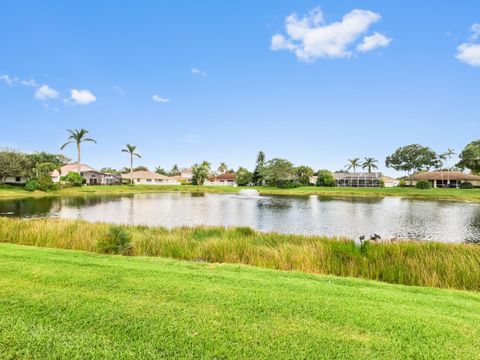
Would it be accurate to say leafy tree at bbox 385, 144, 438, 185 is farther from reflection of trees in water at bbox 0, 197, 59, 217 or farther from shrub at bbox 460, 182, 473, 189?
reflection of trees in water at bbox 0, 197, 59, 217

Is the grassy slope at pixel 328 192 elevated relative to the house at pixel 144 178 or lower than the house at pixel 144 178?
lower

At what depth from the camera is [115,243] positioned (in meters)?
9.95

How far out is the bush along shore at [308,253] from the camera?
805cm

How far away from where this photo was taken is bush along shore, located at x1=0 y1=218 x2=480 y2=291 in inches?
317

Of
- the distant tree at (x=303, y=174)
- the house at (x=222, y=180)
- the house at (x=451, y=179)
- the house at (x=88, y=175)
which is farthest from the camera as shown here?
the house at (x=222, y=180)

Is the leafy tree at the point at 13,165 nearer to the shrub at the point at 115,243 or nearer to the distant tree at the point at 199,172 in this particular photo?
the distant tree at the point at 199,172

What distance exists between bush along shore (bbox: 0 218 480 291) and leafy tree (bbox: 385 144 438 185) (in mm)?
88934

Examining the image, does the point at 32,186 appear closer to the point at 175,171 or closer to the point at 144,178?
the point at 144,178

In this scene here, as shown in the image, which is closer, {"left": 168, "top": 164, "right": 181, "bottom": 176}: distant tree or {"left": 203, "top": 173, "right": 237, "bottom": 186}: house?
{"left": 203, "top": 173, "right": 237, "bottom": 186}: house

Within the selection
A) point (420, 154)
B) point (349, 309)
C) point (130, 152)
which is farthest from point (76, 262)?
point (420, 154)

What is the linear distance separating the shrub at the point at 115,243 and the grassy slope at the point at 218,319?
422cm

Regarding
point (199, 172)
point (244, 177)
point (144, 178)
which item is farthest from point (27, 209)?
point (244, 177)

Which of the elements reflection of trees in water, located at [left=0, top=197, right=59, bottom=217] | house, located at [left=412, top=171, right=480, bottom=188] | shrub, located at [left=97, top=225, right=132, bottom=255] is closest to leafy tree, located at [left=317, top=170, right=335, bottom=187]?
house, located at [left=412, top=171, right=480, bottom=188]

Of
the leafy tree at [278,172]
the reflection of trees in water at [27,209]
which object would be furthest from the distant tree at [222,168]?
the reflection of trees in water at [27,209]
